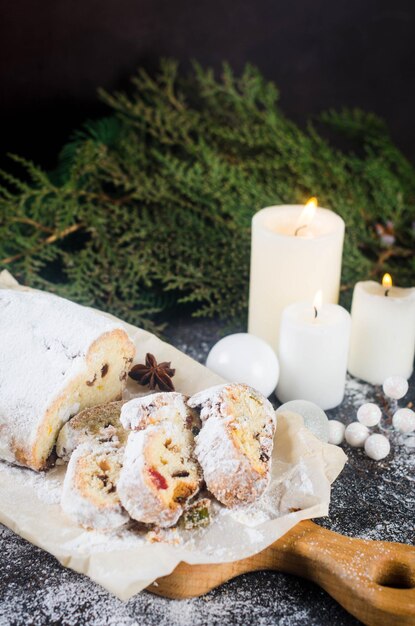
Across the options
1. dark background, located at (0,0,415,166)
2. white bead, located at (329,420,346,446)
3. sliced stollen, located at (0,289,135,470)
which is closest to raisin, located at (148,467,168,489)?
sliced stollen, located at (0,289,135,470)

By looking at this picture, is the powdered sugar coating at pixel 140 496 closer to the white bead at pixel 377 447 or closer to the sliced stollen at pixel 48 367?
the sliced stollen at pixel 48 367

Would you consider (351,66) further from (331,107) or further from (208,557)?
(208,557)

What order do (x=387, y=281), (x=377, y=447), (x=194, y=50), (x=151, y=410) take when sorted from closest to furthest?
(x=151, y=410), (x=377, y=447), (x=387, y=281), (x=194, y=50)

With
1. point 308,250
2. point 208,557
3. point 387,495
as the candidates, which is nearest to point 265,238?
point 308,250

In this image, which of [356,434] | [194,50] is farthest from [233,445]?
[194,50]

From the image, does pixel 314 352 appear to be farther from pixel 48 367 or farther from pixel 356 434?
pixel 48 367

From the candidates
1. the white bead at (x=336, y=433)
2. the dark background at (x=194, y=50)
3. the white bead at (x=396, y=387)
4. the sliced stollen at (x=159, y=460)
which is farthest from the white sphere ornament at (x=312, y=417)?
the dark background at (x=194, y=50)
